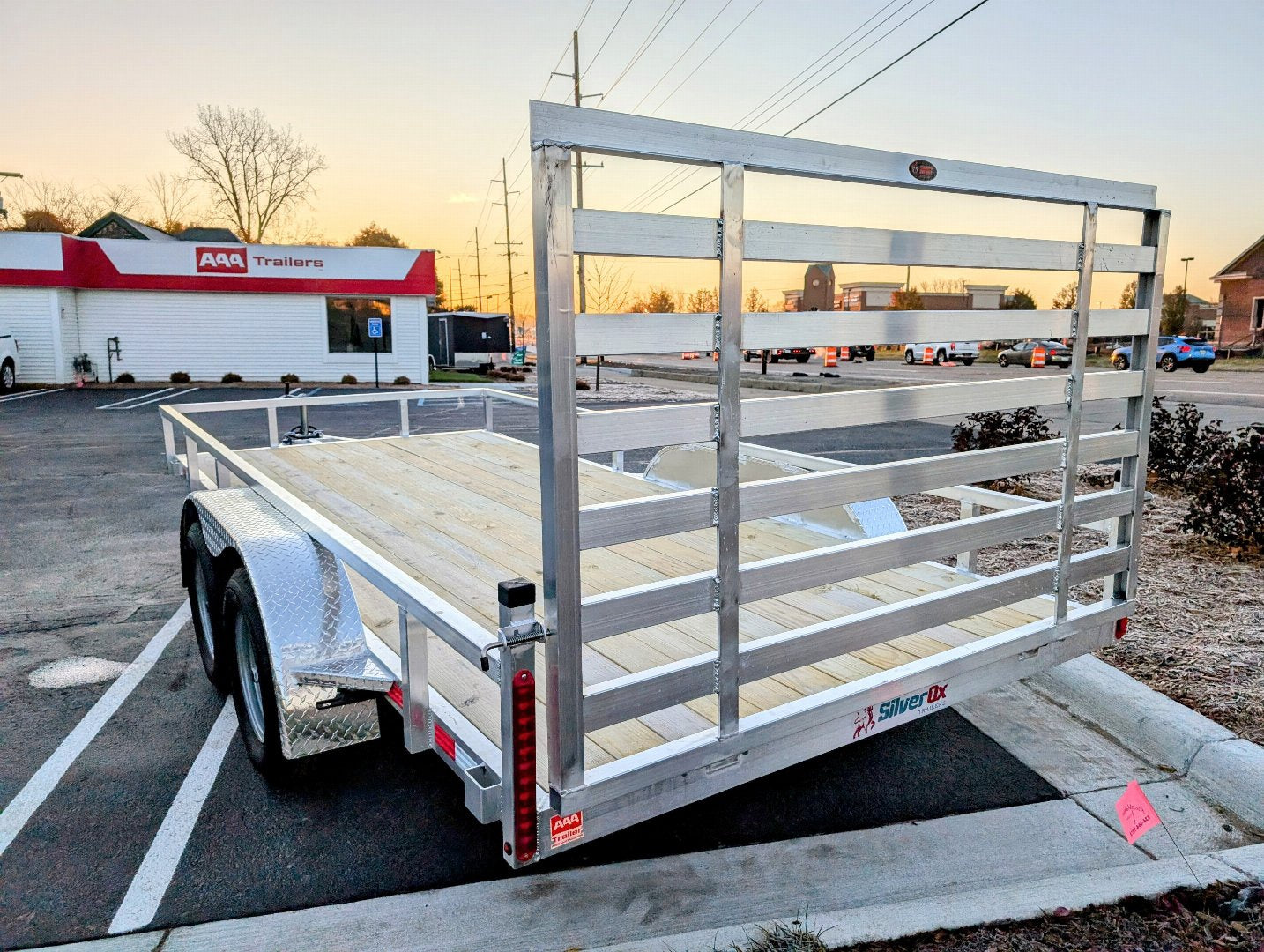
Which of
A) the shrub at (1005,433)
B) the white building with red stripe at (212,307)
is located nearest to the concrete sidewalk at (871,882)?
the shrub at (1005,433)

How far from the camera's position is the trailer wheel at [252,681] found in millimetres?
3033

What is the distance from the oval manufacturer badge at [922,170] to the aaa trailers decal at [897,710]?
5.18 ft

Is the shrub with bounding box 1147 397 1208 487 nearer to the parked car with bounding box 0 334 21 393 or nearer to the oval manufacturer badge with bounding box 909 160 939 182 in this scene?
the oval manufacturer badge with bounding box 909 160 939 182

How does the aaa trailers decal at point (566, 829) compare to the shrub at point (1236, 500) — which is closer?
the aaa trailers decal at point (566, 829)

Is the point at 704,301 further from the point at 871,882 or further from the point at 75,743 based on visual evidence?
the point at 75,743

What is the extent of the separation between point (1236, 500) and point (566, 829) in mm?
6459

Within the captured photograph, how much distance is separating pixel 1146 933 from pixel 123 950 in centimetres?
306

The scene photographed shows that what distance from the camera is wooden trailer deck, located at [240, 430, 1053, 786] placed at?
2834 millimetres

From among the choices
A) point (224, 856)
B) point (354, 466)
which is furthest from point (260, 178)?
point (224, 856)

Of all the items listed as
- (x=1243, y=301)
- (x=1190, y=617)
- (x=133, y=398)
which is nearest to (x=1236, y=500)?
(x=1190, y=617)

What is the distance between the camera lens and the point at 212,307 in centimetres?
2920

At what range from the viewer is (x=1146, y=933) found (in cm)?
260

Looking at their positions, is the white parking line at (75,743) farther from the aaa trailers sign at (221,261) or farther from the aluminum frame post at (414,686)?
the aaa trailers sign at (221,261)

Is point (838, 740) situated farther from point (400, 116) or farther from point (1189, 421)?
point (400, 116)
